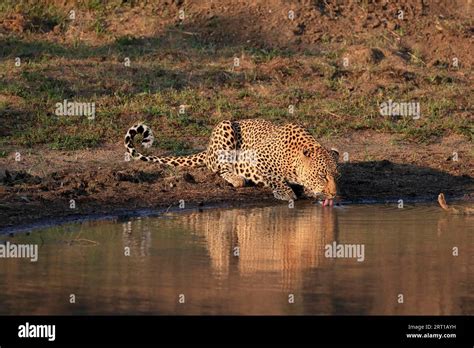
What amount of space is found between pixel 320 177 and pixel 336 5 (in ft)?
25.1

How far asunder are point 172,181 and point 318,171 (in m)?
1.75

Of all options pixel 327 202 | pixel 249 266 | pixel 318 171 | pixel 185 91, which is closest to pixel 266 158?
pixel 318 171

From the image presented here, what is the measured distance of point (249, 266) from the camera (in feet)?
39.9

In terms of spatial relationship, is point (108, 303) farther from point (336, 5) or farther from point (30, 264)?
point (336, 5)

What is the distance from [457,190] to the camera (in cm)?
1648

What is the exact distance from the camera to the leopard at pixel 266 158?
15547mm

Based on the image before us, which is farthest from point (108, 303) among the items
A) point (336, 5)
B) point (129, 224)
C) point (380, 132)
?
point (336, 5)

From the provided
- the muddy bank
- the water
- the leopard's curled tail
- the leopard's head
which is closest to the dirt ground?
the muddy bank

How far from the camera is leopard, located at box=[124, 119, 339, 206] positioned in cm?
1555

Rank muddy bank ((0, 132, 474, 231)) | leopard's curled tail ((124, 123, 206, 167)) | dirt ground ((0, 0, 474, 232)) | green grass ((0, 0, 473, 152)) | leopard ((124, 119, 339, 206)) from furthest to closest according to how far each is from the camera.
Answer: green grass ((0, 0, 473, 152)), leopard's curled tail ((124, 123, 206, 167)), dirt ground ((0, 0, 474, 232)), leopard ((124, 119, 339, 206)), muddy bank ((0, 132, 474, 231))

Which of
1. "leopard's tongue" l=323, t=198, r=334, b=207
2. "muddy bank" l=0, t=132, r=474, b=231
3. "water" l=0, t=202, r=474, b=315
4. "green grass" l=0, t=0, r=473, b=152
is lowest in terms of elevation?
"water" l=0, t=202, r=474, b=315

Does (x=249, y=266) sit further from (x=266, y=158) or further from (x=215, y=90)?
(x=215, y=90)

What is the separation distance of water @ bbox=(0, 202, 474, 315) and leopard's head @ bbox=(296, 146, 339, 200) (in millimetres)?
395

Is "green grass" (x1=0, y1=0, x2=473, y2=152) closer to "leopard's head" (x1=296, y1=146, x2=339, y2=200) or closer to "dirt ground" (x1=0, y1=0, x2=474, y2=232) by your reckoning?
"dirt ground" (x1=0, y1=0, x2=474, y2=232)
